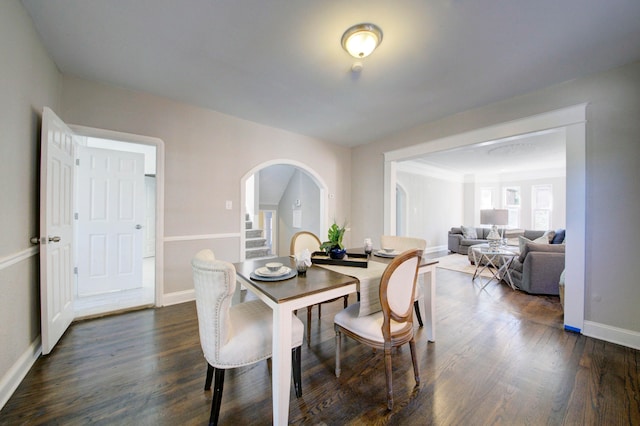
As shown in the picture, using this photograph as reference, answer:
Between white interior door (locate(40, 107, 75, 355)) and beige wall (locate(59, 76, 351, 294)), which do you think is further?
beige wall (locate(59, 76, 351, 294))

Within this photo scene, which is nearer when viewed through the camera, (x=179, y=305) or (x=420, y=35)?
(x=420, y=35)

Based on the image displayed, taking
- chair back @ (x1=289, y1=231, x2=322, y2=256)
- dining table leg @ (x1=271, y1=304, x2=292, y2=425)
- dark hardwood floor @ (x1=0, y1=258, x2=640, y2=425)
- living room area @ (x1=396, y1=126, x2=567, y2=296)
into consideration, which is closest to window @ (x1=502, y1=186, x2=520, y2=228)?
living room area @ (x1=396, y1=126, x2=567, y2=296)

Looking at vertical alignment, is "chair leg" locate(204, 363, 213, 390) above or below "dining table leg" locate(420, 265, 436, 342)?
below

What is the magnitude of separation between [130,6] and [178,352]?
2585 millimetres

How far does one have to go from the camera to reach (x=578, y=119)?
249cm

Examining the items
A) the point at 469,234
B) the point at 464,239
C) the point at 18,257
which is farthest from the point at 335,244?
the point at 469,234

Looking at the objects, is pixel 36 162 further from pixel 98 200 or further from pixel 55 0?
pixel 98 200

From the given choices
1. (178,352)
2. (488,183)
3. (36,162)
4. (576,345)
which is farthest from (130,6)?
(488,183)

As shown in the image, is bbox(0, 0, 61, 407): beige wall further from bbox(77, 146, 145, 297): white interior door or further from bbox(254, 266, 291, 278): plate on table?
bbox(254, 266, 291, 278): plate on table

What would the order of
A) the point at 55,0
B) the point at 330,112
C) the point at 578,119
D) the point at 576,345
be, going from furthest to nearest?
the point at 330,112 < the point at 578,119 < the point at 576,345 < the point at 55,0

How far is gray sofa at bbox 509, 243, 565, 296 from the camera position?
3.56 metres

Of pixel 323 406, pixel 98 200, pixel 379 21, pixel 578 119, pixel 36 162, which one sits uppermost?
pixel 379 21

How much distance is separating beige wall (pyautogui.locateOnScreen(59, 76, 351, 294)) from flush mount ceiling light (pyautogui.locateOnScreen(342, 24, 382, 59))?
2179 mm

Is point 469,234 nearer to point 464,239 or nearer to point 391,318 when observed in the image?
point 464,239
